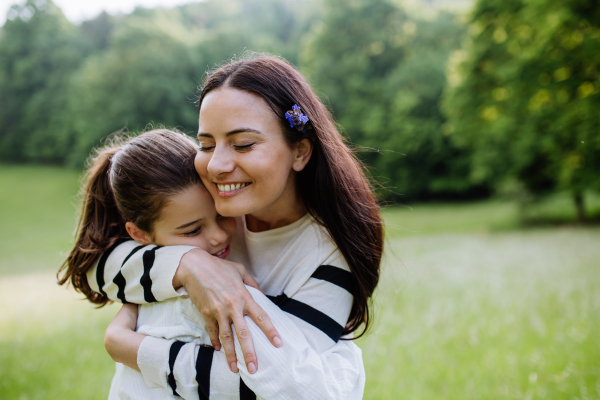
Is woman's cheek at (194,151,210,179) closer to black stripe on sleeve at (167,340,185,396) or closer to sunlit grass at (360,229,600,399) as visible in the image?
black stripe on sleeve at (167,340,185,396)

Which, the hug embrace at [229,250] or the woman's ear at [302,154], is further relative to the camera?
the woman's ear at [302,154]

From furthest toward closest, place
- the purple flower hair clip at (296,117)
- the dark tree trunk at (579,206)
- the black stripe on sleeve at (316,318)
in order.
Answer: the dark tree trunk at (579,206), the purple flower hair clip at (296,117), the black stripe on sleeve at (316,318)

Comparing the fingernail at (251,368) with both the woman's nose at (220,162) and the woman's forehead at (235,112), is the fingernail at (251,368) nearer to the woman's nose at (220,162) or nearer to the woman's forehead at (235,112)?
the woman's nose at (220,162)

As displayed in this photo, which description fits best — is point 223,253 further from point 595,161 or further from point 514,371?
point 595,161

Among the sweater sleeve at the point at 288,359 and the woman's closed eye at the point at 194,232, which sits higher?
the woman's closed eye at the point at 194,232

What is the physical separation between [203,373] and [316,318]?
0.53 meters

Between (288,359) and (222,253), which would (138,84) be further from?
(288,359)

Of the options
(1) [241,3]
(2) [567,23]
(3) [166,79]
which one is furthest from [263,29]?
(2) [567,23]

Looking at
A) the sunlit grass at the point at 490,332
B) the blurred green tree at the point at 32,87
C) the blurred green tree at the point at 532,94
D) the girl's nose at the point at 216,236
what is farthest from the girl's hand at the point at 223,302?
the blurred green tree at the point at 32,87

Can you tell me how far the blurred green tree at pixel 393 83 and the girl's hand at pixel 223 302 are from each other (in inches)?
981

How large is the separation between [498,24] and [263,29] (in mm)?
34038

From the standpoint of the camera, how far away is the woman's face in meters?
1.95

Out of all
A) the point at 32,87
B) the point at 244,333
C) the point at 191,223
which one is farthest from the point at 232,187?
the point at 32,87

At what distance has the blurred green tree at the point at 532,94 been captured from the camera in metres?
12.2
